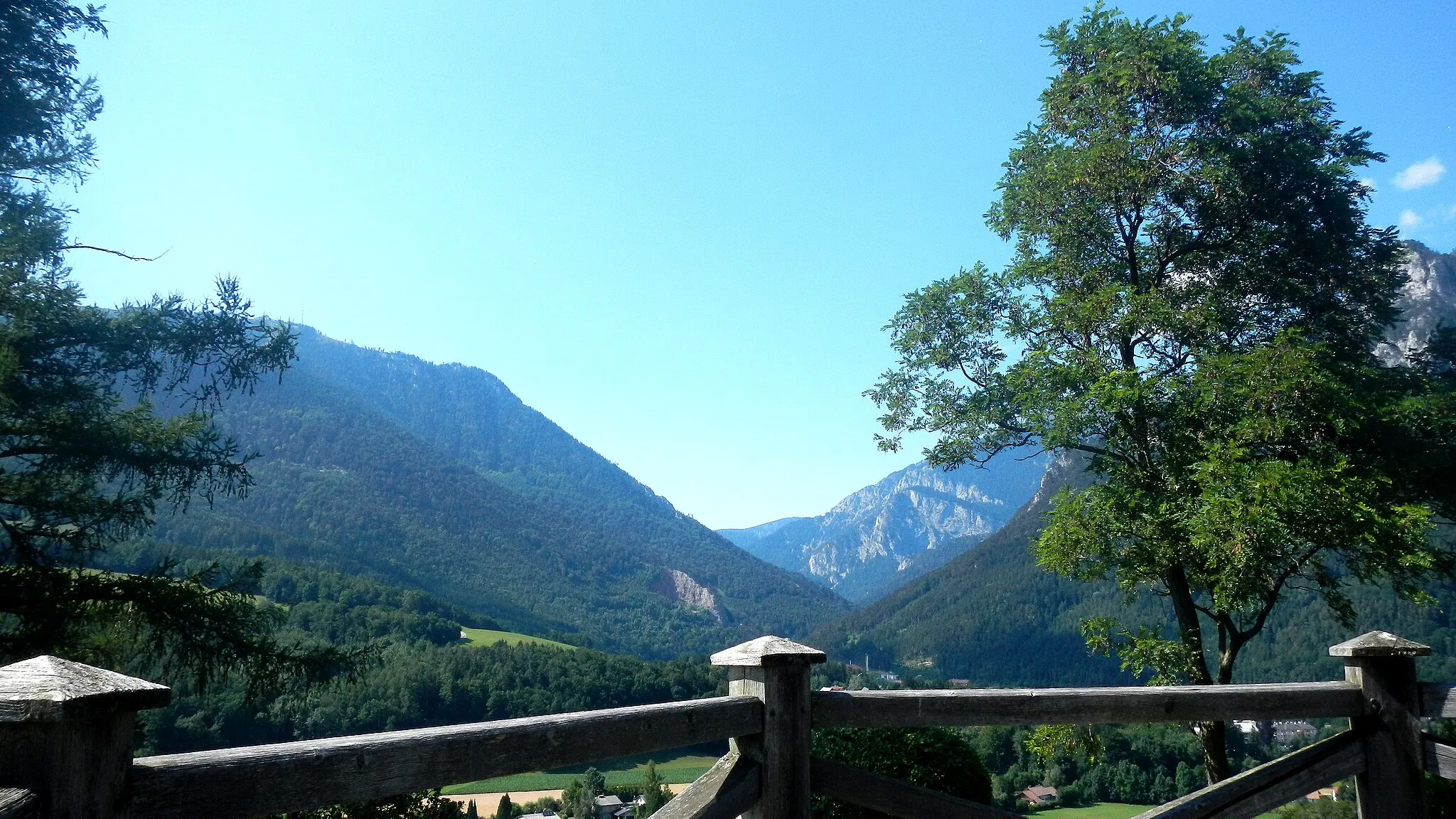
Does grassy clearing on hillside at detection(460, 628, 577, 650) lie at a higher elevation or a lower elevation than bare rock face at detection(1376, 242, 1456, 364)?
lower

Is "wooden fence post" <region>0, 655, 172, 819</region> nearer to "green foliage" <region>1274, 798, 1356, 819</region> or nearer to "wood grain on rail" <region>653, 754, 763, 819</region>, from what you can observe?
"wood grain on rail" <region>653, 754, 763, 819</region>

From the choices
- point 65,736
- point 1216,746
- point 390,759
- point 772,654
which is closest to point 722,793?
point 772,654

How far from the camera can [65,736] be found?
153cm

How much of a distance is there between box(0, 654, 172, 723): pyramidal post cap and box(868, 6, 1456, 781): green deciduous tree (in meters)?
7.42

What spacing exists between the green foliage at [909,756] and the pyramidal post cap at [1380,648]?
2.71 metres

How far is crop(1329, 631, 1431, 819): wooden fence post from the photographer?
3.61 metres

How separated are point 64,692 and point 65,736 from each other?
101mm

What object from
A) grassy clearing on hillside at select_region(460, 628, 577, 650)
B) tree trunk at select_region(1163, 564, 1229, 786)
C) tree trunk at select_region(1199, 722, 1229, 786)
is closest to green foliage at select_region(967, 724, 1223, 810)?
tree trunk at select_region(1163, 564, 1229, 786)

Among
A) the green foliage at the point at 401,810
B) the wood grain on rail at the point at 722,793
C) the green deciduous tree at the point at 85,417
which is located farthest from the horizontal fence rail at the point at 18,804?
the green deciduous tree at the point at 85,417

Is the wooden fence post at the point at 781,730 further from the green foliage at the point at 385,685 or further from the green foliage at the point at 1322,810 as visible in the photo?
the green foliage at the point at 1322,810

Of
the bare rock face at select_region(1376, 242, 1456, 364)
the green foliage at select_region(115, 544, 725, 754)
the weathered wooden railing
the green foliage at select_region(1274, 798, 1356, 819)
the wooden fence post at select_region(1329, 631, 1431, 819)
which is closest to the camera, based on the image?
the weathered wooden railing

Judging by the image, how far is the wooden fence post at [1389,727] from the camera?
3.61 meters

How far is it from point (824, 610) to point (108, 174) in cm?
19451

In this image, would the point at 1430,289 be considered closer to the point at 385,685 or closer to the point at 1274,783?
the point at 385,685
